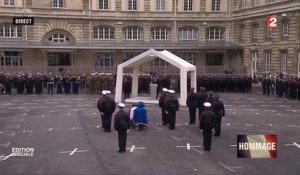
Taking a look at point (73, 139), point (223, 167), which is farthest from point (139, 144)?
point (223, 167)

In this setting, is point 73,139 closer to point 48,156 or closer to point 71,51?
point 48,156

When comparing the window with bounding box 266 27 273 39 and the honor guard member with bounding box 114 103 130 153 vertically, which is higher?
the window with bounding box 266 27 273 39

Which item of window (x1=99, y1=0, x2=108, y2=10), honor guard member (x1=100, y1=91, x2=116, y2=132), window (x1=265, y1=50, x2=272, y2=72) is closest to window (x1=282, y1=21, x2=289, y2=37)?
window (x1=265, y1=50, x2=272, y2=72)

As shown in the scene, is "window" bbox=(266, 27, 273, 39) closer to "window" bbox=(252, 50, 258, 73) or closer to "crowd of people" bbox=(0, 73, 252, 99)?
"window" bbox=(252, 50, 258, 73)

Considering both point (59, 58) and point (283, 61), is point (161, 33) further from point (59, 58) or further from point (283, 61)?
point (283, 61)

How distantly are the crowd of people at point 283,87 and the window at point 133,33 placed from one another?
62.3ft

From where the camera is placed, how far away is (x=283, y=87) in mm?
34969

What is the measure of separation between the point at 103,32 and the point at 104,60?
122 inches

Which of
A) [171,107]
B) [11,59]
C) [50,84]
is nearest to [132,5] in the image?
[11,59]

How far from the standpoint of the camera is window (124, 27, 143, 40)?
52500 mm

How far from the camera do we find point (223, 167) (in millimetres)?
13617

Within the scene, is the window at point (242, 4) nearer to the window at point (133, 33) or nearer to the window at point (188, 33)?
the window at point (188, 33)

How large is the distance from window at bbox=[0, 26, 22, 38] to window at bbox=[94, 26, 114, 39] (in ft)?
26.6
